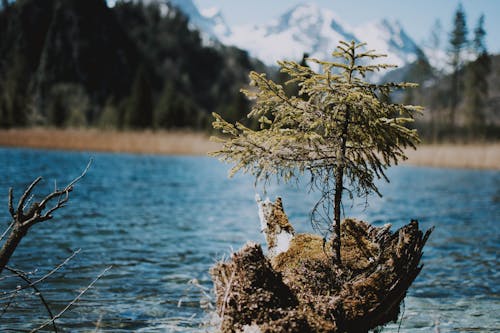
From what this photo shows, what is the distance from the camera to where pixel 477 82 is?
79.4m

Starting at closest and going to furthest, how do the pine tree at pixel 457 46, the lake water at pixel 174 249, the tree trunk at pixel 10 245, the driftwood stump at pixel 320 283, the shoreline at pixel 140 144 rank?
the tree trunk at pixel 10 245 → the driftwood stump at pixel 320 283 → the lake water at pixel 174 249 → the shoreline at pixel 140 144 → the pine tree at pixel 457 46

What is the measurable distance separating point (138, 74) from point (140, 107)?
5403mm

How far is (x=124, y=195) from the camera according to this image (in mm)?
22969

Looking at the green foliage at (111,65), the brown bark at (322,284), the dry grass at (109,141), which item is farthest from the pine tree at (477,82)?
the brown bark at (322,284)

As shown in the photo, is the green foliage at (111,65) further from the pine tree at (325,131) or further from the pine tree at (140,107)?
the pine tree at (325,131)

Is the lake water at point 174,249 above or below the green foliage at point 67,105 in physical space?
below

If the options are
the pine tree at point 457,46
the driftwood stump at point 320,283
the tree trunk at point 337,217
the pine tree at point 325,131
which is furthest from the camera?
the pine tree at point 457,46

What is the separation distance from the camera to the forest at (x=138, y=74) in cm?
8181

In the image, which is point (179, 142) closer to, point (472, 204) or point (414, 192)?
point (414, 192)

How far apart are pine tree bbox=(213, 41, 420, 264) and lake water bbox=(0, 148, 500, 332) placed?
1.86 metres

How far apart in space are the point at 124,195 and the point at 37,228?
8.48 meters

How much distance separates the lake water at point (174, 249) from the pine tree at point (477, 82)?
55.0m

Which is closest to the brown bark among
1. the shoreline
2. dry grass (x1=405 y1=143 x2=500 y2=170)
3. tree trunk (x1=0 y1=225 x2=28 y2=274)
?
tree trunk (x1=0 y1=225 x2=28 y2=274)

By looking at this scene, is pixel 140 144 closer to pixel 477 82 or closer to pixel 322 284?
pixel 322 284
